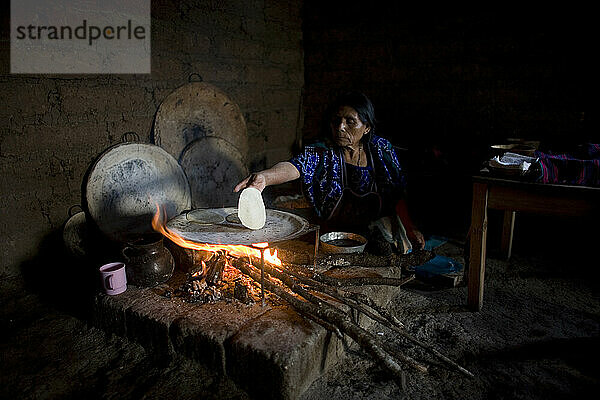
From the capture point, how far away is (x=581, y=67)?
4.38 m

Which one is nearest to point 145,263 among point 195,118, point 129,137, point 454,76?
point 129,137

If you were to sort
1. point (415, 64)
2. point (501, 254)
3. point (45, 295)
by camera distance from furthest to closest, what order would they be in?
point (415, 64) → point (501, 254) → point (45, 295)

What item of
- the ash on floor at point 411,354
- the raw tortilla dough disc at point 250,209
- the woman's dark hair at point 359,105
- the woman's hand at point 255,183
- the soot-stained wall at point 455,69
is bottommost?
the ash on floor at point 411,354

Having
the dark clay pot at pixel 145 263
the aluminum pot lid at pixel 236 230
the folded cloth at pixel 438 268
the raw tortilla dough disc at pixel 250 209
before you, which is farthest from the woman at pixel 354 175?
the dark clay pot at pixel 145 263

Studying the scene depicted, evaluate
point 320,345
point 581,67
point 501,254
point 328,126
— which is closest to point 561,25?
point 581,67

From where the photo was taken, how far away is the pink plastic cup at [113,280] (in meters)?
2.61

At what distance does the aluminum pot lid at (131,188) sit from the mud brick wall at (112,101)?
4.9 inches

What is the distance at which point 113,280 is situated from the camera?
2619 millimetres

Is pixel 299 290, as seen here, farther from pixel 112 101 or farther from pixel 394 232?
pixel 112 101

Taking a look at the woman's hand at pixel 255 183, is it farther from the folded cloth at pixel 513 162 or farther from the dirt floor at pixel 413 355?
the folded cloth at pixel 513 162

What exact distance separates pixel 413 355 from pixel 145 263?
1.77m

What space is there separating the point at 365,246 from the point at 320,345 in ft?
3.91

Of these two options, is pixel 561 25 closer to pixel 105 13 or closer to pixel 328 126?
pixel 328 126

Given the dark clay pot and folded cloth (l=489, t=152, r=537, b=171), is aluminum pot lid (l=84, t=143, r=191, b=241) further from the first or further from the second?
folded cloth (l=489, t=152, r=537, b=171)
